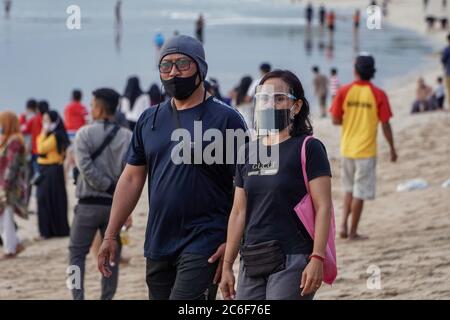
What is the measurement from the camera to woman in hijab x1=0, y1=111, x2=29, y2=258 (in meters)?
10.3

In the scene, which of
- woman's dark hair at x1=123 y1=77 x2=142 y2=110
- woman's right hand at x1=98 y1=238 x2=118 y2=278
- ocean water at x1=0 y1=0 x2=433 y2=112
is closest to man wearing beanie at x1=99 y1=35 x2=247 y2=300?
woman's right hand at x1=98 y1=238 x2=118 y2=278

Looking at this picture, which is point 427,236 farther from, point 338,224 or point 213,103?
point 213,103

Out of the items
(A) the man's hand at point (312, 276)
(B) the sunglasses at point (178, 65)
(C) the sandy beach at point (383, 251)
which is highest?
(B) the sunglasses at point (178, 65)

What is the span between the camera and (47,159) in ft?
39.9

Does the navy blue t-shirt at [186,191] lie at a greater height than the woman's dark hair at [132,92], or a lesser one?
greater

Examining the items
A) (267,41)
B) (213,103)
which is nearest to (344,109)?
(213,103)

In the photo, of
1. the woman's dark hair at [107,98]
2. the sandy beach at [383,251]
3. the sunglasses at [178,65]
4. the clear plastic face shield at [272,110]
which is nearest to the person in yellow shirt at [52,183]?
the sandy beach at [383,251]

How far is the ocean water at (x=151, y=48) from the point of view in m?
34.3

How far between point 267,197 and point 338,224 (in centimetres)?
637

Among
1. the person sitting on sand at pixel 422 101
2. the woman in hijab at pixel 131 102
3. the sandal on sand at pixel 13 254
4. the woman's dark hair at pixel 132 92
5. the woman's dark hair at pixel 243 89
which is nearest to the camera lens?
the sandal on sand at pixel 13 254

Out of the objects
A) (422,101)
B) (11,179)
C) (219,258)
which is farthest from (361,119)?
(422,101)

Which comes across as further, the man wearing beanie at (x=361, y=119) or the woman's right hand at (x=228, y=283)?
the man wearing beanie at (x=361, y=119)

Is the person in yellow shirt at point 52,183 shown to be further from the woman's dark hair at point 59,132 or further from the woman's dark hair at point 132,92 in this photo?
the woman's dark hair at point 132,92

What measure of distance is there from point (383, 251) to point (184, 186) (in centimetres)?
425
